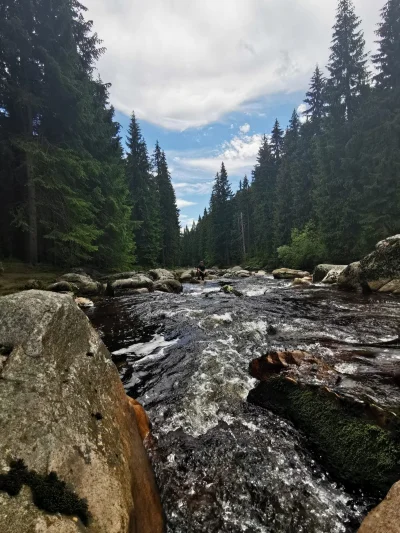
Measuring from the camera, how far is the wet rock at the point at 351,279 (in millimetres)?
12521

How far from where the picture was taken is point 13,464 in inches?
67.2

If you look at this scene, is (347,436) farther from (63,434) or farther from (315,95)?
(315,95)

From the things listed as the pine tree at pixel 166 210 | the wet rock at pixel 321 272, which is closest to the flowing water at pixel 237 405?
the wet rock at pixel 321 272

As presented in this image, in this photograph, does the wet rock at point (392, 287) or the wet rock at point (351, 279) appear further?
the wet rock at point (351, 279)

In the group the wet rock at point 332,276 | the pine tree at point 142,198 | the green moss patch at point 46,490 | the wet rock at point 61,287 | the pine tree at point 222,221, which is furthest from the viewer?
the pine tree at point 222,221

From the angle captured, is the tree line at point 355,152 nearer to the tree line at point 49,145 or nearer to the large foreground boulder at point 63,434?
the tree line at point 49,145

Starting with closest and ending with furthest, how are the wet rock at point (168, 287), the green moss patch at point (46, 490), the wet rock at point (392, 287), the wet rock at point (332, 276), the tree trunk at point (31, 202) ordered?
the green moss patch at point (46, 490)
the wet rock at point (392, 287)
the tree trunk at point (31, 202)
the wet rock at point (168, 287)
the wet rock at point (332, 276)

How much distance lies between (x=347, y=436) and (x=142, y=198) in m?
35.0

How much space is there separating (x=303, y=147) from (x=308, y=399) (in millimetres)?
37095

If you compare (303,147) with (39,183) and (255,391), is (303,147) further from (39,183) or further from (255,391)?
(255,391)

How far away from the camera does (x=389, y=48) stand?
19.8 meters

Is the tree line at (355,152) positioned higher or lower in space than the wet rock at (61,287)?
higher

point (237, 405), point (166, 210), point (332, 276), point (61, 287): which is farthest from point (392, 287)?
point (166, 210)

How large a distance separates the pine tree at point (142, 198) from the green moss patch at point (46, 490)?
105ft
